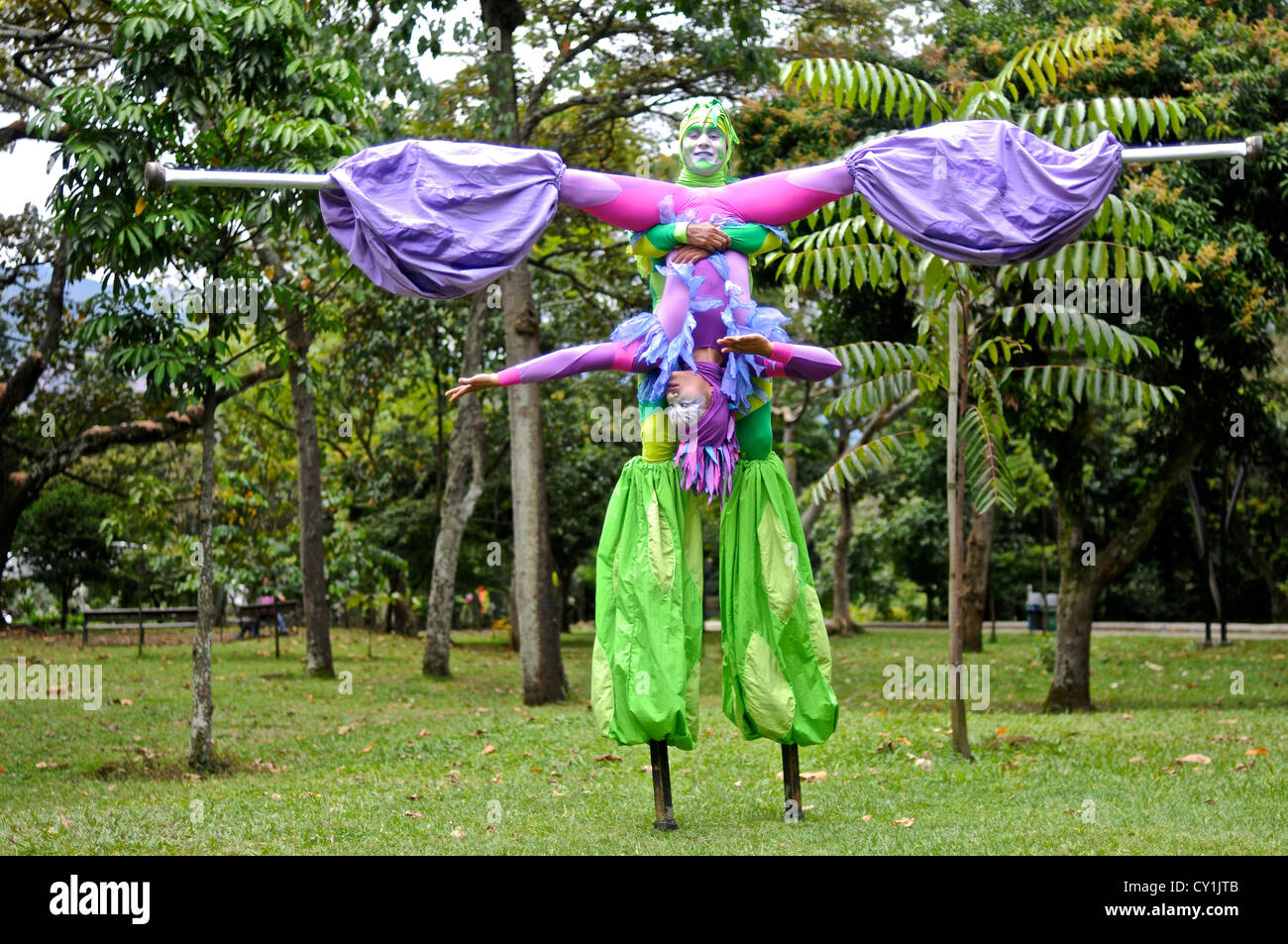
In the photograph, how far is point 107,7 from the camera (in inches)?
512

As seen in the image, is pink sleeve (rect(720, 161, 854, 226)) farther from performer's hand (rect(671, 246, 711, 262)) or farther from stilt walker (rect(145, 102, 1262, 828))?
performer's hand (rect(671, 246, 711, 262))

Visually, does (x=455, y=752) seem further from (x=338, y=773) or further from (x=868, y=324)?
(x=868, y=324)

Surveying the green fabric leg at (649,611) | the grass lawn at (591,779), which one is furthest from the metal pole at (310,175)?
the grass lawn at (591,779)

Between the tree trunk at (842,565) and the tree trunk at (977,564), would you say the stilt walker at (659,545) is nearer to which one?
the tree trunk at (977,564)

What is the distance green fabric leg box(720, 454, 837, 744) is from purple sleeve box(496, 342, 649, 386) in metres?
0.80

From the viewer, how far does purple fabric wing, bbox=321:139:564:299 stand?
5543 mm

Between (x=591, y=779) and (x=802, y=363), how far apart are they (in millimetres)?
3570

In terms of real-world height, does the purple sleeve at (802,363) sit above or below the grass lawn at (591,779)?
above

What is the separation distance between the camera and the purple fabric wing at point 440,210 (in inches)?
218

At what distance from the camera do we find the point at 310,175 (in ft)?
18.5

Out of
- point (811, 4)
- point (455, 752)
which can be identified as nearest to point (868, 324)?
point (811, 4)

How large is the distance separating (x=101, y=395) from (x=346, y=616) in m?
14.7

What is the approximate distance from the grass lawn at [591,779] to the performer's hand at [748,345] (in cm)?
225

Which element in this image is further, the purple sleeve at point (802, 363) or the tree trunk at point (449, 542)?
the tree trunk at point (449, 542)
